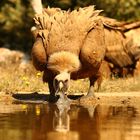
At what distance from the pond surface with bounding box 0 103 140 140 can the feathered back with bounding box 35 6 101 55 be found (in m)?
1.12

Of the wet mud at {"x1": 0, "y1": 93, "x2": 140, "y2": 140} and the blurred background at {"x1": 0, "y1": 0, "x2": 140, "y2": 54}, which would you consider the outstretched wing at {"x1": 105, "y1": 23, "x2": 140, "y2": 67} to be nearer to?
the blurred background at {"x1": 0, "y1": 0, "x2": 140, "y2": 54}

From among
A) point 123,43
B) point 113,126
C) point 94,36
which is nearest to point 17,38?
point 123,43

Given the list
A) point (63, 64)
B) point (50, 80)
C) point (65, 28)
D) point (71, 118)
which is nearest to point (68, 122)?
point (71, 118)

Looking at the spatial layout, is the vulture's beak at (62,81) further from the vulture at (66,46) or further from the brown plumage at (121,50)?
the brown plumage at (121,50)

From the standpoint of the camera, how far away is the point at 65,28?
1059 cm

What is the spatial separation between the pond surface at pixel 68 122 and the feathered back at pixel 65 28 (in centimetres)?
112

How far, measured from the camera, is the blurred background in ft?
69.3

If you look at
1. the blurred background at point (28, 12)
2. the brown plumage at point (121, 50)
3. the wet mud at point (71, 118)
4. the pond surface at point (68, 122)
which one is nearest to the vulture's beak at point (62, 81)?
the wet mud at point (71, 118)

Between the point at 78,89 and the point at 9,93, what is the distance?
67.4 inches

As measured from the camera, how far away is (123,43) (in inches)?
757

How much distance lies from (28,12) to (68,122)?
1461cm

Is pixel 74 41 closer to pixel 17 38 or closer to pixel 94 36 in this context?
pixel 94 36

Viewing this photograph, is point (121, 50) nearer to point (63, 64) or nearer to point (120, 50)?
point (120, 50)

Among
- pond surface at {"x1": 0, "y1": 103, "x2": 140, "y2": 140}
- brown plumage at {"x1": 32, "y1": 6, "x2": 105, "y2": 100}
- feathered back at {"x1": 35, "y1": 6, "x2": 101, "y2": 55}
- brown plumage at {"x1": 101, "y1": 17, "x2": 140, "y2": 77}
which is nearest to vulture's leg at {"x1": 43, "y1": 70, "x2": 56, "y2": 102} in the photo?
brown plumage at {"x1": 32, "y1": 6, "x2": 105, "y2": 100}
